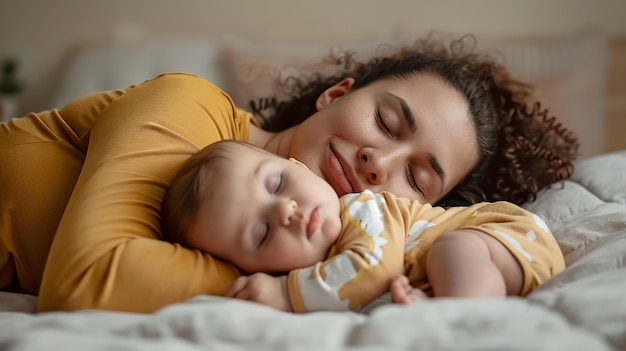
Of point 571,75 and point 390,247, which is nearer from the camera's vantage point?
point 390,247

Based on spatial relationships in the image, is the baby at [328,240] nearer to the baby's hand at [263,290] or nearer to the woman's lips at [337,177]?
the baby's hand at [263,290]

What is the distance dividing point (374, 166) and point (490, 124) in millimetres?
390

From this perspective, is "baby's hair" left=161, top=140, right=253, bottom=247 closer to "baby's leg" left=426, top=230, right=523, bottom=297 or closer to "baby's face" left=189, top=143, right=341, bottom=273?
"baby's face" left=189, top=143, right=341, bottom=273

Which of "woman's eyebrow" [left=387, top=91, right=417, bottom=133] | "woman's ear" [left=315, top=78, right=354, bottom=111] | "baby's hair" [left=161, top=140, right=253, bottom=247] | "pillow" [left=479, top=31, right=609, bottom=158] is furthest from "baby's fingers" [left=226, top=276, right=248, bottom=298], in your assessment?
"pillow" [left=479, top=31, right=609, bottom=158]

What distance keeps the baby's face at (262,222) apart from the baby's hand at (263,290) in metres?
0.04

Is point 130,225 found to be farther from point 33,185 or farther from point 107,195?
point 33,185

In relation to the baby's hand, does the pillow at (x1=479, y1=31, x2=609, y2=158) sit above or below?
below

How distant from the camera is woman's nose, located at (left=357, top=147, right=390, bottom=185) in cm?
127

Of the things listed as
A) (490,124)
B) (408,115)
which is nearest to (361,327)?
(408,115)

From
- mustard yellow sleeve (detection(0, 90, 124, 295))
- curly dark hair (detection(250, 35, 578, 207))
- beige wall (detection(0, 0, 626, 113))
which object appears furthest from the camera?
beige wall (detection(0, 0, 626, 113))

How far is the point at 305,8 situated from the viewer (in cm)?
292

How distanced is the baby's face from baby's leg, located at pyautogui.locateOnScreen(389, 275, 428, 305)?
13 cm

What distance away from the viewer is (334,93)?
5.29ft

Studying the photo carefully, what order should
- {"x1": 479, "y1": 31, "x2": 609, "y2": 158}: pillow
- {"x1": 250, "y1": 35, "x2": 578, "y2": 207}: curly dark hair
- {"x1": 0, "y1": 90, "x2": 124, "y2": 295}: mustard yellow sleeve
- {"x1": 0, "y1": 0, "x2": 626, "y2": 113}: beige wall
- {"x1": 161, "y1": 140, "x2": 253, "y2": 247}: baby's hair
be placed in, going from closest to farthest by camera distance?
{"x1": 161, "y1": 140, "x2": 253, "y2": 247}: baby's hair
{"x1": 0, "y1": 90, "x2": 124, "y2": 295}: mustard yellow sleeve
{"x1": 250, "y1": 35, "x2": 578, "y2": 207}: curly dark hair
{"x1": 479, "y1": 31, "x2": 609, "y2": 158}: pillow
{"x1": 0, "y1": 0, "x2": 626, "y2": 113}: beige wall
